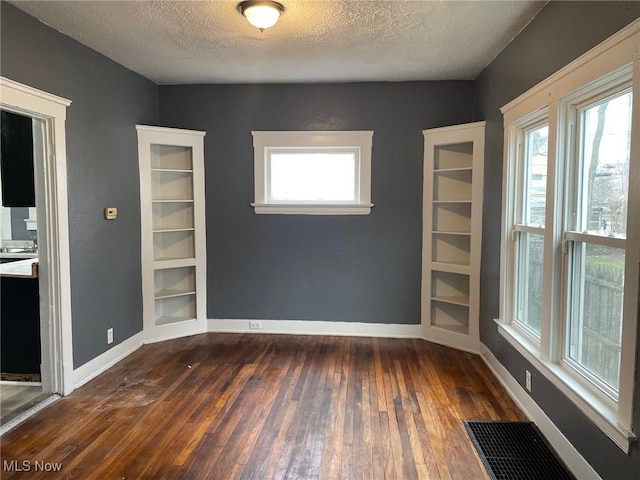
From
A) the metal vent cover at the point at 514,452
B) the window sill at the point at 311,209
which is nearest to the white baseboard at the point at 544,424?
the metal vent cover at the point at 514,452

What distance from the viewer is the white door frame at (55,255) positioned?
2920 mm

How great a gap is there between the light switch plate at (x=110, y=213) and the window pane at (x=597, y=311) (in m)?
3.48

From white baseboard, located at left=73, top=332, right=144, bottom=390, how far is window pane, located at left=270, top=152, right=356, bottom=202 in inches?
78.8

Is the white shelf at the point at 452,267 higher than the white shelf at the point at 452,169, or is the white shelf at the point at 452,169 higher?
the white shelf at the point at 452,169

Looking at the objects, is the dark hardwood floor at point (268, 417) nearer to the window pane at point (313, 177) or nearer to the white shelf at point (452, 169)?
the window pane at point (313, 177)

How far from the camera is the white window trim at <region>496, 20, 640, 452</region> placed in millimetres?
1702

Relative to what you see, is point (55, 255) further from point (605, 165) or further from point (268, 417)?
point (605, 165)

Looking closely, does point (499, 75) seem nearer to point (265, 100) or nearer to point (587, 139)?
point (587, 139)

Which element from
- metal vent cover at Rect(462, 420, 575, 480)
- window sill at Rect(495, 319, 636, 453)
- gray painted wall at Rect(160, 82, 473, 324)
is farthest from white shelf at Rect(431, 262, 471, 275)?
metal vent cover at Rect(462, 420, 575, 480)

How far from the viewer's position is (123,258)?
3852mm

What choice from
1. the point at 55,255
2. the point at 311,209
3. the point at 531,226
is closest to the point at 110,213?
the point at 55,255

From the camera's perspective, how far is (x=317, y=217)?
14.6 ft

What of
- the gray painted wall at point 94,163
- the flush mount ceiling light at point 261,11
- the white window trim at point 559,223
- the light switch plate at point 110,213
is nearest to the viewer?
the white window trim at point 559,223

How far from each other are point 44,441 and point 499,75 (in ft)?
13.5
